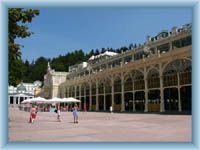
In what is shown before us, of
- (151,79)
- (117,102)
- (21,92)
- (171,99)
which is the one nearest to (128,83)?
(117,102)

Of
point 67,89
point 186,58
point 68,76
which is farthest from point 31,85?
point 186,58

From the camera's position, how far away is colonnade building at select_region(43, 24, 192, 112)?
132ft

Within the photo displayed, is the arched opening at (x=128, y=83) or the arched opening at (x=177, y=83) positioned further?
the arched opening at (x=128, y=83)

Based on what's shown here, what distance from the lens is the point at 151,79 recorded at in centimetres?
4584

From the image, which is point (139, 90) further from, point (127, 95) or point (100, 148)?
point (100, 148)

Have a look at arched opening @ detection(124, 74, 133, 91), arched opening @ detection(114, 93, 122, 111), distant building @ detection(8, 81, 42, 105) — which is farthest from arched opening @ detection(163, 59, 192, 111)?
distant building @ detection(8, 81, 42, 105)

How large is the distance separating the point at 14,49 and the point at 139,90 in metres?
31.7

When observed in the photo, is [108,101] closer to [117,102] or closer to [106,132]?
[117,102]

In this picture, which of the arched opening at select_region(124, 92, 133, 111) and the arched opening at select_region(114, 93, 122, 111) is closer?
the arched opening at select_region(124, 92, 133, 111)

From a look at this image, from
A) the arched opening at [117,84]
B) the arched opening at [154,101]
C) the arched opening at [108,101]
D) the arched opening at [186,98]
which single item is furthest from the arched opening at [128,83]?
the arched opening at [186,98]

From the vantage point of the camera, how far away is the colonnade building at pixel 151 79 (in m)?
40.2

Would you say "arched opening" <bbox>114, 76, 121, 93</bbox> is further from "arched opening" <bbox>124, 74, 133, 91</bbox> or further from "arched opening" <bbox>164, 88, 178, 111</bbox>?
"arched opening" <bbox>164, 88, 178, 111</bbox>

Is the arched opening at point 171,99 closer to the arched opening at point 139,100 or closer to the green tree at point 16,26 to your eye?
the arched opening at point 139,100
